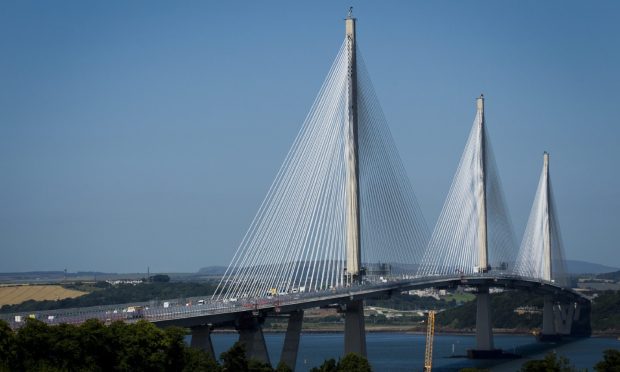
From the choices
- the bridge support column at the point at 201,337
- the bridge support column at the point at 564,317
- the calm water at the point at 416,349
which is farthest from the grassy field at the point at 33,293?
the bridge support column at the point at 201,337

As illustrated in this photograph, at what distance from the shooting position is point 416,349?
89.2m

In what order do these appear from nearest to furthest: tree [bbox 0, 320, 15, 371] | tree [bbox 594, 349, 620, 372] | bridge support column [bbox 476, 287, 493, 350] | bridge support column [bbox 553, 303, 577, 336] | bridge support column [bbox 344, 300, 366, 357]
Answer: tree [bbox 0, 320, 15, 371] → tree [bbox 594, 349, 620, 372] → bridge support column [bbox 344, 300, 366, 357] → bridge support column [bbox 476, 287, 493, 350] → bridge support column [bbox 553, 303, 577, 336]

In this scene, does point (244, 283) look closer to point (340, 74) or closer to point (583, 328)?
point (340, 74)

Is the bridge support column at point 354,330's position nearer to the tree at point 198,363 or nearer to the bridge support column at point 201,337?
the bridge support column at point 201,337

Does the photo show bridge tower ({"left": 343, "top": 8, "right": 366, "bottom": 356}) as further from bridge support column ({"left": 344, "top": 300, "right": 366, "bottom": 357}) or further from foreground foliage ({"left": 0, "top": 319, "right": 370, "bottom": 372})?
foreground foliage ({"left": 0, "top": 319, "right": 370, "bottom": 372})

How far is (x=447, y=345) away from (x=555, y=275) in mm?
12567

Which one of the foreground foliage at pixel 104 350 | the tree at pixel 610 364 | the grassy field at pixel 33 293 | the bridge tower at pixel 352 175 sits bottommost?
the tree at pixel 610 364

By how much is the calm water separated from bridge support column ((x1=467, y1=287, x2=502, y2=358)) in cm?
154

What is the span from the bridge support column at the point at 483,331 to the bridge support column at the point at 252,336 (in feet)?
97.3

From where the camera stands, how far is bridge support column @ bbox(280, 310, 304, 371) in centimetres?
5153

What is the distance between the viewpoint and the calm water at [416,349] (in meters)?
71.5

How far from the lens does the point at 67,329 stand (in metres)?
40.9

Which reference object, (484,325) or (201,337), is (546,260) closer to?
(484,325)

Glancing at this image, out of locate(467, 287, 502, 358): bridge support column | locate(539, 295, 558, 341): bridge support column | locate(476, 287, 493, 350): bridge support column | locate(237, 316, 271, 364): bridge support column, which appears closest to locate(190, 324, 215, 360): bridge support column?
locate(237, 316, 271, 364): bridge support column
